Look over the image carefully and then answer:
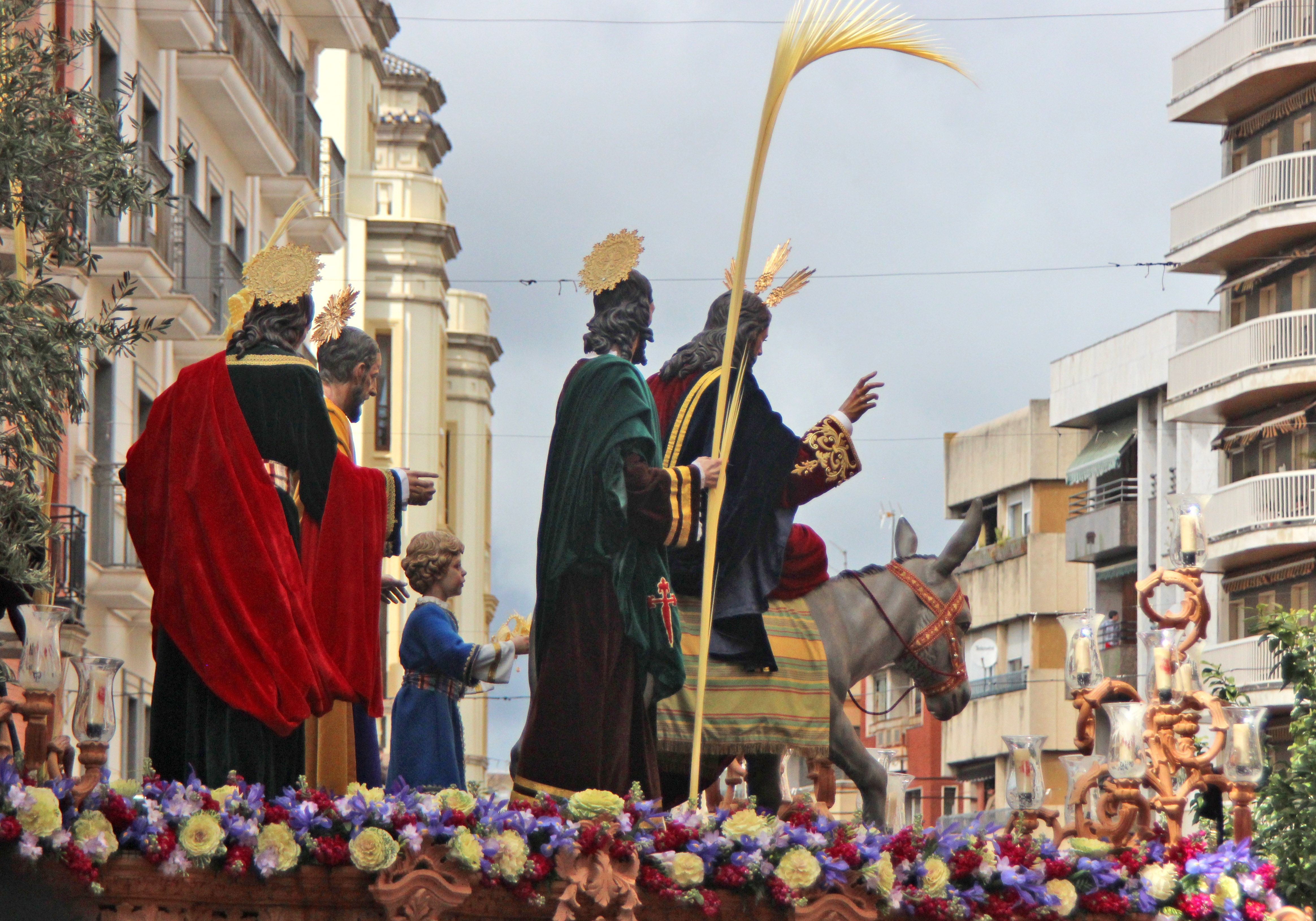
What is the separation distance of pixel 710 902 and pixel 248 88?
2115cm

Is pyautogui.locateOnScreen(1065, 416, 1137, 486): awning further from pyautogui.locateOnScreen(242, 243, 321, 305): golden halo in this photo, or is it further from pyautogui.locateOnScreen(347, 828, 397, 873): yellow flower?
pyautogui.locateOnScreen(347, 828, 397, 873): yellow flower

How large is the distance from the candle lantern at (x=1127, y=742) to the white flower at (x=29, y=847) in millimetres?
4870

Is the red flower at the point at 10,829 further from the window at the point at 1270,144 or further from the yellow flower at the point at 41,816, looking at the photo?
the window at the point at 1270,144

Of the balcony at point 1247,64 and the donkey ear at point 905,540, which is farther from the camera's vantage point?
the balcony at point 1247,64

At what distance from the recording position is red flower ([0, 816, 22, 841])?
29.0 ft

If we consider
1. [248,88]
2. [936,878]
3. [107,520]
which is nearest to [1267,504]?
[248,88]

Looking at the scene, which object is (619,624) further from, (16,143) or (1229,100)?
(1229,100)

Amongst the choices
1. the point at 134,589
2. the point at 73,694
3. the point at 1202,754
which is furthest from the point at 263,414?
the point at 134,589

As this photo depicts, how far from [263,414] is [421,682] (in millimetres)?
1689

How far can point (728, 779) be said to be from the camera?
48.2 feet

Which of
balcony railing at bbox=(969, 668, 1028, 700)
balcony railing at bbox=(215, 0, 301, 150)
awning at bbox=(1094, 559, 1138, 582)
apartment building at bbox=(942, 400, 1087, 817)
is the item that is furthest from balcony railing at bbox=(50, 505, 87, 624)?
balcony railing at bbox=(969, 668, 1028, 700)

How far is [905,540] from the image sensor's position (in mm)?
13562

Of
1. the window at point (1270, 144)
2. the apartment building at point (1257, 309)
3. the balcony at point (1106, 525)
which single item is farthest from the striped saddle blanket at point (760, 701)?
the balcony at point (1106, 525)

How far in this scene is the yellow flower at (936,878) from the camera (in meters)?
10.1
